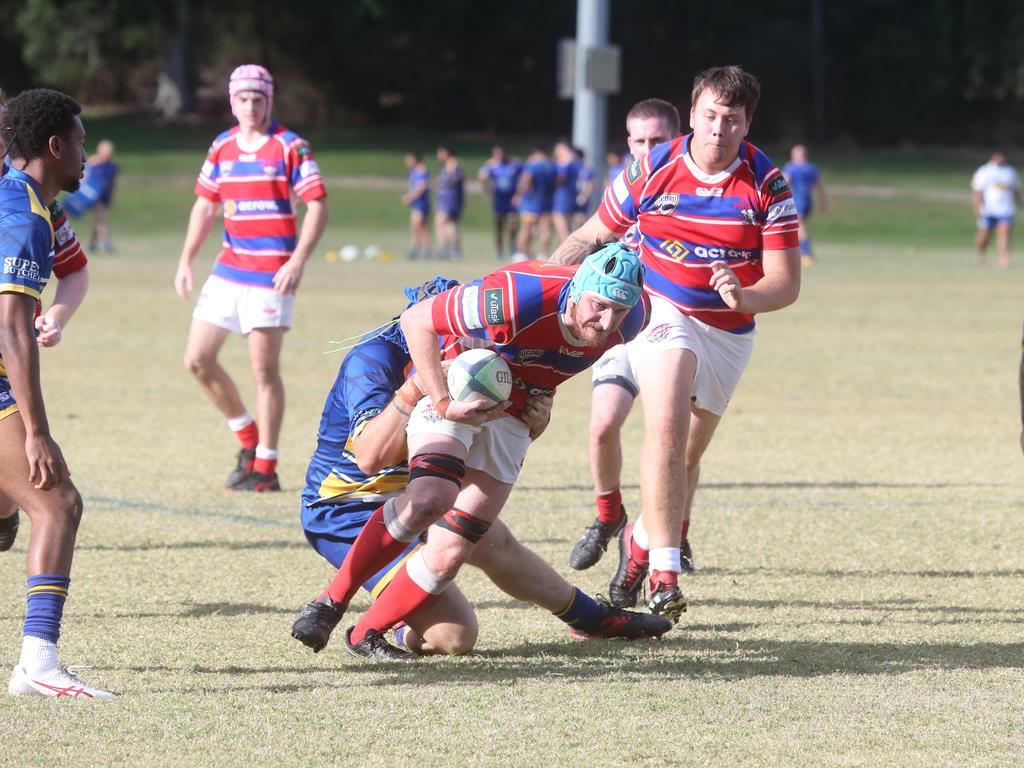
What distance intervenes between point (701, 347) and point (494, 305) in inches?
63.9

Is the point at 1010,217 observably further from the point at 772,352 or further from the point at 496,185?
the point at 772,352

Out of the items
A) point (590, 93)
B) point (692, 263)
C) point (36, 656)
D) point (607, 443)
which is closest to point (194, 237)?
point (607, 443)

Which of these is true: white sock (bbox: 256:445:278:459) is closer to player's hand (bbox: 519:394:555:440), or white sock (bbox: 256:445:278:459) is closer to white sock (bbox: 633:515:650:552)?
white sock (bbox: 633:515:650:552)

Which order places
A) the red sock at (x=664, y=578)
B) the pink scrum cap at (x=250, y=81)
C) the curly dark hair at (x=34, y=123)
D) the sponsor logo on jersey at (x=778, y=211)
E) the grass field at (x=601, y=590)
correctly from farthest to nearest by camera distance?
the pink scrum cap at (x=250, y=81) → the sponsor logo on jersey at (x=778, y=211) → the red sock at (x=664, y=578) → the curly dark hair at (x=34, y=123) → the grass field at (x=601, y=590)

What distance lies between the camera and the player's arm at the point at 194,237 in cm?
923

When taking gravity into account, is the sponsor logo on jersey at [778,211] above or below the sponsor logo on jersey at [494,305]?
above

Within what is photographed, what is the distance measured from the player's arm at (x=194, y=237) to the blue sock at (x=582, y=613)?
415 cm

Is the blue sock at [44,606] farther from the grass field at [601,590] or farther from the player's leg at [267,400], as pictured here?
the player's leg at [267,400]

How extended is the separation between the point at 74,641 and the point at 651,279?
107 inches

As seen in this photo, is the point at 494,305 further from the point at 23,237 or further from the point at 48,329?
the point at 48,329

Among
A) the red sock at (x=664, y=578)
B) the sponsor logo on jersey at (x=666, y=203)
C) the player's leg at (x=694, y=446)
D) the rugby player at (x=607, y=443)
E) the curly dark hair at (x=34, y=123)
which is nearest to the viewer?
the curly dark hair at (x=34, y=123)

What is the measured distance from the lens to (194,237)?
9289mm

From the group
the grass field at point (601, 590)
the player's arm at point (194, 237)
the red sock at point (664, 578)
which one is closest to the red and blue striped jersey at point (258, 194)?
the player's arm at point (194, 237)

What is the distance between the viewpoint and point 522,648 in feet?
18.8
